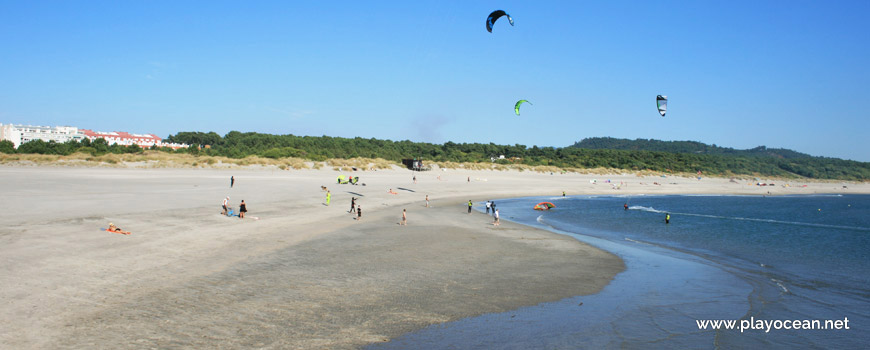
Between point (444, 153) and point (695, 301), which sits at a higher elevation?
point (444, 153)

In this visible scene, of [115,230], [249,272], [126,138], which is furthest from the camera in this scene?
[126,138]

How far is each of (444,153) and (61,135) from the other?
10693 centimetres

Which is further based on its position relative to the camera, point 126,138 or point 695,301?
point 126,138

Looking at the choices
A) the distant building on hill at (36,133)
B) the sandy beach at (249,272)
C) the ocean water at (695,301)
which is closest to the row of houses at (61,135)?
the distant building on hill at (36,133)

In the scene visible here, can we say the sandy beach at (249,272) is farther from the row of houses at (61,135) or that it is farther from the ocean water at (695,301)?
the row of houses at (61,135)

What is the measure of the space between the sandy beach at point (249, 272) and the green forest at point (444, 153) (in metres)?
43.1

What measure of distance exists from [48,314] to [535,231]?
60.5 ft

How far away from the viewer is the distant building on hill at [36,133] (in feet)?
405

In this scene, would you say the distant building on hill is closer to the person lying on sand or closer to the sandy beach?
the sandy beach

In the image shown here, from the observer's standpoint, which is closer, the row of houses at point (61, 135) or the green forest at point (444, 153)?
the green forest at point (444, 153)

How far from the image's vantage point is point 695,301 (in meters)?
11.2

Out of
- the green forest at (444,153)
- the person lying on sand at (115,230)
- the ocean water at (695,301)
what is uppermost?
the green forest at (444,153)

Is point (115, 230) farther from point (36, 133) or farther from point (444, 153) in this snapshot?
point (36, 133)

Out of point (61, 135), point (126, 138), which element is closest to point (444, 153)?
point (126, 138)
